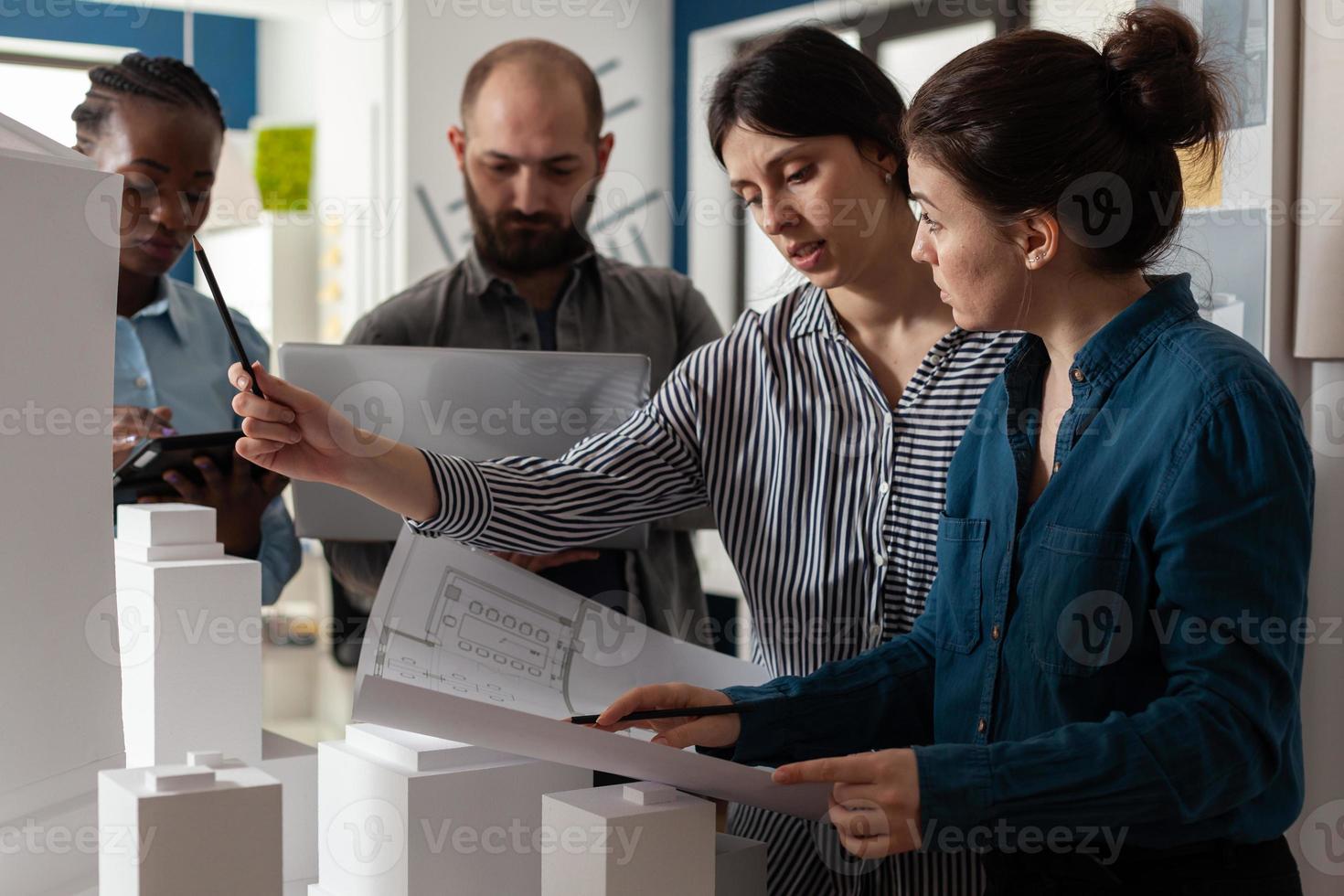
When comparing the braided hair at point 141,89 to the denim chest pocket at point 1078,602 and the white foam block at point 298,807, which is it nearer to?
the white foam block at point 298,807

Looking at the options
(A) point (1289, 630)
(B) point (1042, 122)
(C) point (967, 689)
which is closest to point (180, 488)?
(C) point (967, 689)

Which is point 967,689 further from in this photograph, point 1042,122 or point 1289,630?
point 1042,122

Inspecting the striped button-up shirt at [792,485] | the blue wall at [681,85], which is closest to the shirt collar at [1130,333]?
the striped button-up shirt at [792,485]

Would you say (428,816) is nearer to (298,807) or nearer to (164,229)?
(298,807)

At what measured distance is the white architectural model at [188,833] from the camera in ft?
2.43

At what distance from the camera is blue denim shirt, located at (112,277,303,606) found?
1.89 metres

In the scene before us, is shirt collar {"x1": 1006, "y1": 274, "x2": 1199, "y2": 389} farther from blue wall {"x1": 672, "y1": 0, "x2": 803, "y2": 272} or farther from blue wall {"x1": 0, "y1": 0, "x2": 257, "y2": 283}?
blue wall {"x1": 0, "y1": 0, "x2": 257, "y2": 283}

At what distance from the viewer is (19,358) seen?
3.03 feet

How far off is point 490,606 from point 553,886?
0.29 m

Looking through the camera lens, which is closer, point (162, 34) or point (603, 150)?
point (603, 150)

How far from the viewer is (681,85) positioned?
4.48 metres

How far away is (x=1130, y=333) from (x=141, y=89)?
1455 millimetres

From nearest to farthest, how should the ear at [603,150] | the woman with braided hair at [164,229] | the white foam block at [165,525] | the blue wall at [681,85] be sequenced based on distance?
the white foam block at [165,525]
the woman with braided hair at [164,229]
the ear at [603,150]
the blue wall at [681,85]

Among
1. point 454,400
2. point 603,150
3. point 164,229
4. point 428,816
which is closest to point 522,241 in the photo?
point 603,150
